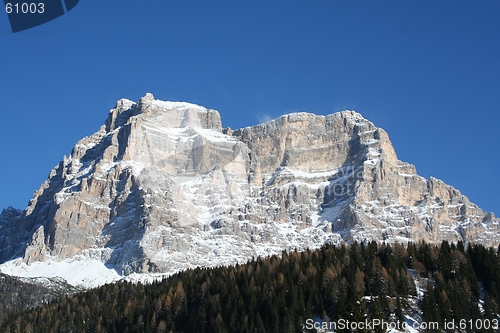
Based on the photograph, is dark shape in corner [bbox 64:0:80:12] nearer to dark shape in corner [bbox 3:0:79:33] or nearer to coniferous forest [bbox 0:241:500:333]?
dark shape in corner [bbox 3:0:79:33]

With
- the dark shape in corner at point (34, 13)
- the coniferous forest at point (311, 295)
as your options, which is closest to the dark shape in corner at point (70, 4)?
the dark shape in corner at point (34, 13)

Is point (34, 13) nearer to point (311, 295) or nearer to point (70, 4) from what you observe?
point (70, 4)

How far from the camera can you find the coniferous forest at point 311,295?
12356cm

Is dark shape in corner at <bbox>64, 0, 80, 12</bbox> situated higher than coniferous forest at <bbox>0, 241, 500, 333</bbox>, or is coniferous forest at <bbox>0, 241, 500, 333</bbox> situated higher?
dark shape in corner at <bbox>64, 0, 80, 12</bbox>

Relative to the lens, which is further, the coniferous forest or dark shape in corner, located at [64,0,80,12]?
the coniferous forest

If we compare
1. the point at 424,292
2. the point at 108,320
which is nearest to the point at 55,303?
the point at 108,320

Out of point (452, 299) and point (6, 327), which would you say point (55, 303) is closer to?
point (6, 327)

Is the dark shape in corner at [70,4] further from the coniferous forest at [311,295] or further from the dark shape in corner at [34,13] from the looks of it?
the coniferous forest at [311,295]

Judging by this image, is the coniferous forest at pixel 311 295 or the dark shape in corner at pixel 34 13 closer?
the dark shape in corner at pixel 34 13

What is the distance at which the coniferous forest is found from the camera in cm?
12356

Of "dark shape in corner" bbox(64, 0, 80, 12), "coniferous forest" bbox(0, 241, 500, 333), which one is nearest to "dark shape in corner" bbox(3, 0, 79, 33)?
"dark shape in corner" bbox(64, 0, 80, 12)

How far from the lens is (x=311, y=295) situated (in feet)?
429

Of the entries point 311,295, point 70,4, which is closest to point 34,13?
point 70,4

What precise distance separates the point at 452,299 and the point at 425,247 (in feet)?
92.9
